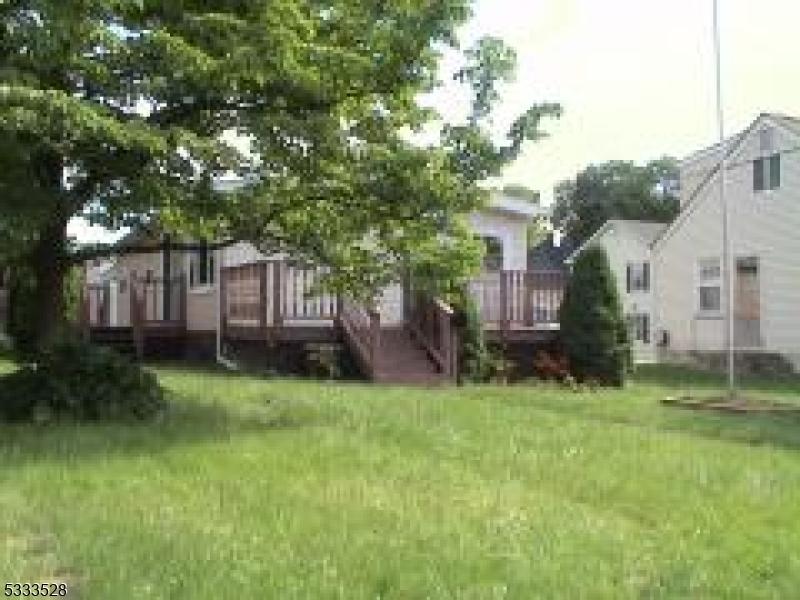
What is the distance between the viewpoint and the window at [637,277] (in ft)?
170

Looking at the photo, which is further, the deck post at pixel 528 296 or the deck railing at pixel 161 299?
the deck railing at pixel 161 299

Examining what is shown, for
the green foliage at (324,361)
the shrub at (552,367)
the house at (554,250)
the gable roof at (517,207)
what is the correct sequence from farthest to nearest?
the house at (554,250)
the gable roof at (517,207)
the shrub at (552,367)
the green foliage at (324,361)

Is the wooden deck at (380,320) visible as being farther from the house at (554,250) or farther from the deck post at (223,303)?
the house at (554,250)

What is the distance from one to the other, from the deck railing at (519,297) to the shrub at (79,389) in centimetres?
1097

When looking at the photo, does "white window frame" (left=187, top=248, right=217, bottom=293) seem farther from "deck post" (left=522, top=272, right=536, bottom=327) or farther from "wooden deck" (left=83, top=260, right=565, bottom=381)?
"deck post" (left=522, top=272, right=536, bottom=327)

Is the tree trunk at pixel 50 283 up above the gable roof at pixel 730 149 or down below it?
below

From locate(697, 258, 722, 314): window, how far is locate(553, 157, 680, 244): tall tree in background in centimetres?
4591

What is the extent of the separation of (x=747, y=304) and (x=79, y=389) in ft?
73.0

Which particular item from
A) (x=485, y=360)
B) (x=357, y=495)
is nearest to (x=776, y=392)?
(x=485, y=360)

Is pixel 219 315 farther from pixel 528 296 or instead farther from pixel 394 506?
pixel 394 506

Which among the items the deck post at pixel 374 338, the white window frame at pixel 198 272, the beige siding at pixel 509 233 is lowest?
the deck post at pixel 374 338

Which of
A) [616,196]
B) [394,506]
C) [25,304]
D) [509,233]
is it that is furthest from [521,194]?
[616,196]

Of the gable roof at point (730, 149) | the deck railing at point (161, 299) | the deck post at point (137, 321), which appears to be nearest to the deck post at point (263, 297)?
the deck post at point (137, 321)

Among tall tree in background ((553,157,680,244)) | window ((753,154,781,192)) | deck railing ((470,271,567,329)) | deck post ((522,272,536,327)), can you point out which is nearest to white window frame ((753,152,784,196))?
window ((753,154,781,192))
